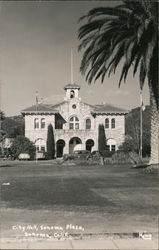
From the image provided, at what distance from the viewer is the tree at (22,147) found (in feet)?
203

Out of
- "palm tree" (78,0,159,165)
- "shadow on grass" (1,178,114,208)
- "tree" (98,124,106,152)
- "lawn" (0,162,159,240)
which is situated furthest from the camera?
"tree" (98,124,106,152)

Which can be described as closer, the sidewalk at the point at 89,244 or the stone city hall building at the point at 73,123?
the sidewalk at the point at 89,244

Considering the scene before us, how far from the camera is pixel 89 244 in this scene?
28.0 feet

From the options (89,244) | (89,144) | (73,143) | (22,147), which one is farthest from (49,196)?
(73,143)

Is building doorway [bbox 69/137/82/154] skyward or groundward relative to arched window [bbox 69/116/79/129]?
groundward

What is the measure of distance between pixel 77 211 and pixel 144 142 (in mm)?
53004

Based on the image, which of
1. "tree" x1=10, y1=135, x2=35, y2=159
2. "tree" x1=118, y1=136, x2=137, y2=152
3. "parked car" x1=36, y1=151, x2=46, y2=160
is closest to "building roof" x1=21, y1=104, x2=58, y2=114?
"tree" x1=10, y1=135, x2=35, y2=159

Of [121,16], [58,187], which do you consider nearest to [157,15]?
[121,16]

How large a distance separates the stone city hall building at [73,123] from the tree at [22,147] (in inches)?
108

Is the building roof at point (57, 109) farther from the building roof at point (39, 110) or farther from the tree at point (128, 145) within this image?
the tree at point (128, 145)

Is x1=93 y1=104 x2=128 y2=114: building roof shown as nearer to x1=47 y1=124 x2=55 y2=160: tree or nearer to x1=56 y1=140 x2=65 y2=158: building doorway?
x1=56 y1=140 x2=65 y2=158: building doorway

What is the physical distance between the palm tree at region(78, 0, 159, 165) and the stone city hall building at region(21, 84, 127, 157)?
3987 centimetres

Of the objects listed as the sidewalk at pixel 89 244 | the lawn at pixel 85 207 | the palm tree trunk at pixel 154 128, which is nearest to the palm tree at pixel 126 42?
the palm tree trunk at pixel 154 128

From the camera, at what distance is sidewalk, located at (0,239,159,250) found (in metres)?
8.29
